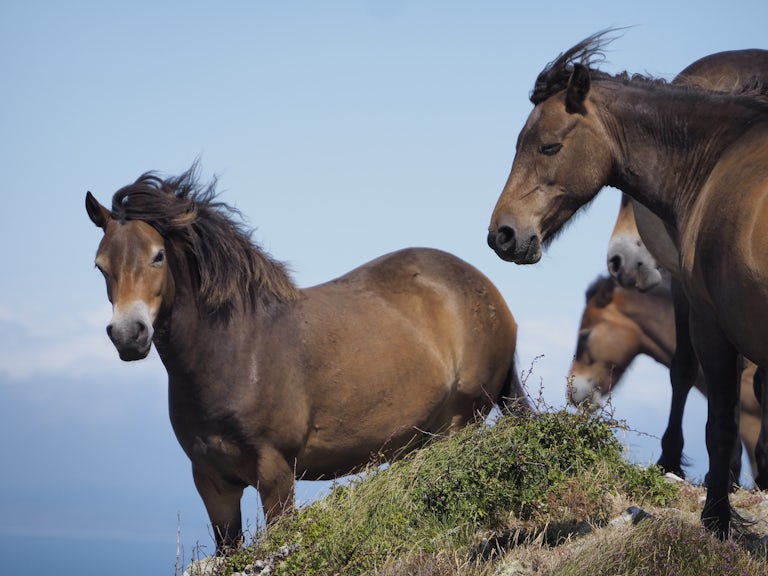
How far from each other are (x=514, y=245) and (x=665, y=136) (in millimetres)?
1128

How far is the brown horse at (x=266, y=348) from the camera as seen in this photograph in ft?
24.4

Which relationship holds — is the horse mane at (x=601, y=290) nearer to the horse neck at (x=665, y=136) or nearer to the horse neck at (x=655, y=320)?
the horse neck at (x=655, y=320)

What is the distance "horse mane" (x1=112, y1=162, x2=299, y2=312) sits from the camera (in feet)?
25.1

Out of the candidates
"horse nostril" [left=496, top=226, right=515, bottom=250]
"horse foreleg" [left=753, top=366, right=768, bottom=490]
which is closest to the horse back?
"horse nostril" [left=496, top=226, right=515, bottom=250]

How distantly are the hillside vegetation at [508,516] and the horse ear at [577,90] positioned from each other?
242cm

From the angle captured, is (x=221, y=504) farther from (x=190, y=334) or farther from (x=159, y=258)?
(x=159, y=258)

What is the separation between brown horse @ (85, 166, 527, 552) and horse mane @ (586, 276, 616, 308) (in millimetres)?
5651

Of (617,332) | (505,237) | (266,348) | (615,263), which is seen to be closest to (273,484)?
(266,348)

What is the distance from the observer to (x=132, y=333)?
7070 mm

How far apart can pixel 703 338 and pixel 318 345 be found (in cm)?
317

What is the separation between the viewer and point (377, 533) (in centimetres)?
697

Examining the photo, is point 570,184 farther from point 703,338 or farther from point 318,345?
point 318,345

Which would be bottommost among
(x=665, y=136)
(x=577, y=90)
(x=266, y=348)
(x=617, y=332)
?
(x=617, y=332)

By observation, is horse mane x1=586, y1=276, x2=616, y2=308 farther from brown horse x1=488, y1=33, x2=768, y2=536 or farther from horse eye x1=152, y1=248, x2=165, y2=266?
horse eye x1=152, y1=248, x2=165, y2=266
